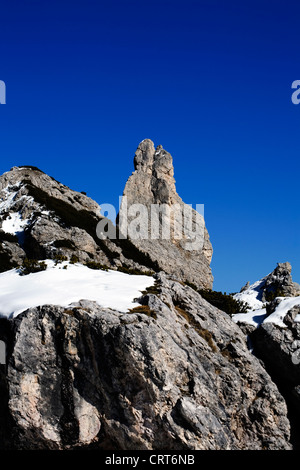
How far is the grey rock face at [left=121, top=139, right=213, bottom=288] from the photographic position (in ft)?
223

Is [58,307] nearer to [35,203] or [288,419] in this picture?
[288,419]

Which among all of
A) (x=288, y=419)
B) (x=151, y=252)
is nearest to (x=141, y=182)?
(x=151, y=252)

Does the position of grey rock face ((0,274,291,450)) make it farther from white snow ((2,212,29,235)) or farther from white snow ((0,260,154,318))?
white snow ((2,212,29,235))

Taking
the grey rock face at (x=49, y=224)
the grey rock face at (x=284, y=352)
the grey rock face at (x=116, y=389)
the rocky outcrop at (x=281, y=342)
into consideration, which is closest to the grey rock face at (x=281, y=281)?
the grey rock face at (x=49, y=224)

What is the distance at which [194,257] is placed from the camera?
71250mm

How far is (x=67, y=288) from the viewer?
81.4 ft

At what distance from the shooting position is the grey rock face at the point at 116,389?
1958 cm

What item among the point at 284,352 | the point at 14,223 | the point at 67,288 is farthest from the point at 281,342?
the point at 14,223

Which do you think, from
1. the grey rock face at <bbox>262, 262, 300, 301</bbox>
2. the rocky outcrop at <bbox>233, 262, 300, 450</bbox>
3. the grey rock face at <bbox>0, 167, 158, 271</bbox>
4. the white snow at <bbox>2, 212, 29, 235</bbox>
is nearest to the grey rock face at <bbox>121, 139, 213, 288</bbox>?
the grey rock face at <bbox>0, 167, 158, 271</bbox>

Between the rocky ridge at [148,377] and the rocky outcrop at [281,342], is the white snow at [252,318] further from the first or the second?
the rocky ridge at [148,377]

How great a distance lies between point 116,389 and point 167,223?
53.6 meters

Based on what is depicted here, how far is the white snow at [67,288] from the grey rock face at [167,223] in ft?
122

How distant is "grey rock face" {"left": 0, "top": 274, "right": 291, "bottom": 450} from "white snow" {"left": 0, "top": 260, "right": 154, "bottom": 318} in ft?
2.99
